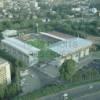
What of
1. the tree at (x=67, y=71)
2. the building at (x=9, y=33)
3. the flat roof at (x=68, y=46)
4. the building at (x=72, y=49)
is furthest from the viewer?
the building at (x=9, y=33)

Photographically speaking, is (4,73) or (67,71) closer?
(4,73)

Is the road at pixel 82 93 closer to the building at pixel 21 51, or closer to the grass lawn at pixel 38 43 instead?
the building at pixel 21 51

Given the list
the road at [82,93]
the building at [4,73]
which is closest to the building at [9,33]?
the building at [4,73]

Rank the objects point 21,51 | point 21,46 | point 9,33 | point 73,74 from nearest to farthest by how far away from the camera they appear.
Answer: point 73,74 → point 21,51 → point 21,46 → point 9,33

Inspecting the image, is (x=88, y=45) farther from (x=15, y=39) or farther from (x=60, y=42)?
(x=15, y=39)

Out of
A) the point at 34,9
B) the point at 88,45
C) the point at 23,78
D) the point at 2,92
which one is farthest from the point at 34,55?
the point at 34,9

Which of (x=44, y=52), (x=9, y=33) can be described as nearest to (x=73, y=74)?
(x=44, y=52)

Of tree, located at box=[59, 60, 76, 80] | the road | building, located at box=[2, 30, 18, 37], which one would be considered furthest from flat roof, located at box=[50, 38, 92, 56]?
building, located at box=[2, 30, 18, 37]

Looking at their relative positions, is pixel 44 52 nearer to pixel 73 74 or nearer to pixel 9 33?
pixel 73 74
